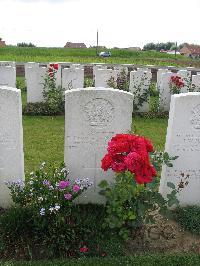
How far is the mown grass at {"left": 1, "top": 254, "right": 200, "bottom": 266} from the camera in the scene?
3.87 m

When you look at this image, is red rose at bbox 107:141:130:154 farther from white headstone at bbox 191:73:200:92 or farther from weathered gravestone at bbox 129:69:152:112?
white headstone at bbox 191:73:200:92

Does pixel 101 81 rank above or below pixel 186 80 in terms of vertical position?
Answer: below

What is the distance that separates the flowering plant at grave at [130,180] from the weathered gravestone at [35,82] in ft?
21.7

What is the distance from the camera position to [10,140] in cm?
472

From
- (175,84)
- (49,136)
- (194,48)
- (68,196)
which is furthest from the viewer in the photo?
(194,48)

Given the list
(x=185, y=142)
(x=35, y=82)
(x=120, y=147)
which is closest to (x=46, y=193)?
(x=120, y=147)

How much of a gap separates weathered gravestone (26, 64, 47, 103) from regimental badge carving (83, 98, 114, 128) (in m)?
5.89

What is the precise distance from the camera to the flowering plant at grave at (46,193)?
4242 millimetres

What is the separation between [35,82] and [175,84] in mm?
3979

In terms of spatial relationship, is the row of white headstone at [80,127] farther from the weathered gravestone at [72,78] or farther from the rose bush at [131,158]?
the weathered gravestone at [72,78]

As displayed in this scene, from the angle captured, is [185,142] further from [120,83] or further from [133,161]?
[120,83]

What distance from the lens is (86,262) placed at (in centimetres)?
389

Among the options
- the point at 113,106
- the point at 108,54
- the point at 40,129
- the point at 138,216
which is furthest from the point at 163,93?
the point at 108,54

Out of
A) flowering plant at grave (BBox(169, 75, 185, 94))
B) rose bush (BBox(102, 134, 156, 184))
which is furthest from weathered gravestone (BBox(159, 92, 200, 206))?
A: flowering plant at grave (BBox(169, 75, 185, 94))
